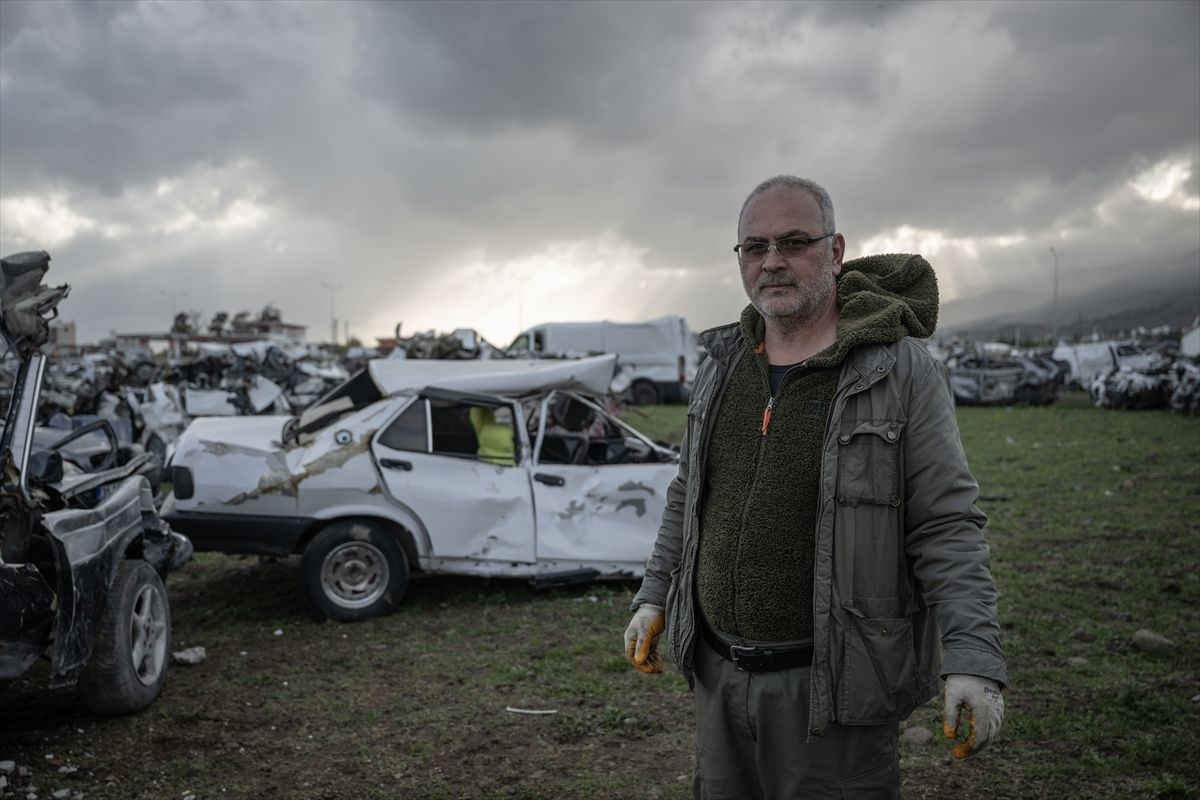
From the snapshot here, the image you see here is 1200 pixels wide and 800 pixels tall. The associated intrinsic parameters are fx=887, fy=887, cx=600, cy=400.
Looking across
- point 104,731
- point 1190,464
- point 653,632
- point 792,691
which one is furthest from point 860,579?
point 1190,464

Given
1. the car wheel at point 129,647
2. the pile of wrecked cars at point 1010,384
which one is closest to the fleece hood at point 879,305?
the car wheel at point 129,647

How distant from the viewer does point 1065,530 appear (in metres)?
8.50

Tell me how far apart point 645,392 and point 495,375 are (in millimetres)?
19219

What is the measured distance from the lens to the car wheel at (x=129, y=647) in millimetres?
4277

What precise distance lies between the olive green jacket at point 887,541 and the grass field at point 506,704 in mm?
1923

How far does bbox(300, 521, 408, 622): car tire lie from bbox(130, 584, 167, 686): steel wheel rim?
1.14 metres

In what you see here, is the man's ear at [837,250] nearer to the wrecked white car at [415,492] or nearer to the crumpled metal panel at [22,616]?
the crumpled metal panel at [22,616]

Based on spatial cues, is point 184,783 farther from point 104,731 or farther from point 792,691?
point 792,691

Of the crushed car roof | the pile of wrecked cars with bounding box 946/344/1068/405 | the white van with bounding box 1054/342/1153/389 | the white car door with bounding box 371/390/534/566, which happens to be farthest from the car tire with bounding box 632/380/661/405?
the white car door with bounding box 371/390/534/566

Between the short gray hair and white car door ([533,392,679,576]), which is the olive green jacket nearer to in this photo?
the short gray hair

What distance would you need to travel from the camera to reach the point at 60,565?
4.00 m

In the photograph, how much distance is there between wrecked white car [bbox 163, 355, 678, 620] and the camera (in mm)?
5945

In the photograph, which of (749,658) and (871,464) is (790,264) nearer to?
(871,464)

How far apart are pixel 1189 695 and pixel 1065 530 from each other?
4.16 metres
